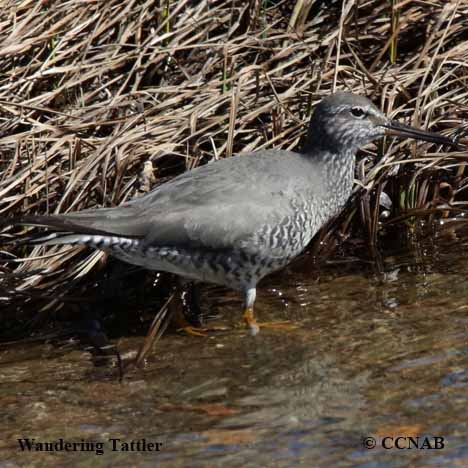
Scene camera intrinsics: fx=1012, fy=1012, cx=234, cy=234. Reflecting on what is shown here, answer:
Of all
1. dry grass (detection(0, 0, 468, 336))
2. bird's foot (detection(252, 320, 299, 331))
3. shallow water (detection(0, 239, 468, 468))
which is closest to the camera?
shallow water (detection(0, 239, 468, 468))

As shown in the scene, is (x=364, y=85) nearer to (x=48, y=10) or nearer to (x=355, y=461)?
(x=48, y=10)

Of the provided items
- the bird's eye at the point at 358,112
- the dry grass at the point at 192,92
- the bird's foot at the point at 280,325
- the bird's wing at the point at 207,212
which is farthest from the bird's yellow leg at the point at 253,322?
the bird's eye at the point at 358,112

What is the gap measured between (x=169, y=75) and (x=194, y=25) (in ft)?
1.21

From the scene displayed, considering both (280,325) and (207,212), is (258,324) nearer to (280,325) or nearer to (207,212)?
(280,325)

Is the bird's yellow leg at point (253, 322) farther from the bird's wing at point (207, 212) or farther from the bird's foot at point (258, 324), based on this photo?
the bird's wing at point (207, 212)

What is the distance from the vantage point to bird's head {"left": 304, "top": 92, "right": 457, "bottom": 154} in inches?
215

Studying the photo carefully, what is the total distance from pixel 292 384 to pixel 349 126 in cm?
160

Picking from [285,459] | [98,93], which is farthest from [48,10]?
[285,459]

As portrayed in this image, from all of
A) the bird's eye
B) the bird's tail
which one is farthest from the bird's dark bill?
the bird's tail

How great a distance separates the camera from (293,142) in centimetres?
600

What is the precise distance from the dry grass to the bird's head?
0.33 m

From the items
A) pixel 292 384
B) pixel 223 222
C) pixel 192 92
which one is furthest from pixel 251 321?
pixel 192 92

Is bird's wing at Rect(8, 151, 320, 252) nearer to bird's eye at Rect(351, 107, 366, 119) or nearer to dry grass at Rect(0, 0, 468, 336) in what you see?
dry grass at Rect(0, 0, 468, 336)

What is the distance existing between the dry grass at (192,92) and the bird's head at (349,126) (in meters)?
0.33
